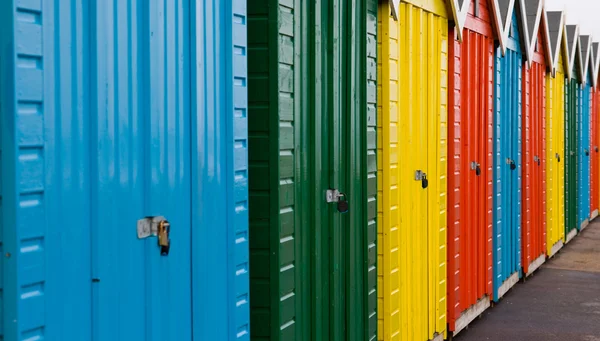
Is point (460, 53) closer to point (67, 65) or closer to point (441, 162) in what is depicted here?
point (441, 162)

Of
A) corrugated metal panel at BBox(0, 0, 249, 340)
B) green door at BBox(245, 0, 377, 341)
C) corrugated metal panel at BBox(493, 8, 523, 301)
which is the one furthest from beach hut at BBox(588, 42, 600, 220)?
corrugated metal panel at BBox(0, 0, 249, 340)

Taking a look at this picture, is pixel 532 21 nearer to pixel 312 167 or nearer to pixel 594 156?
pixel 312 167

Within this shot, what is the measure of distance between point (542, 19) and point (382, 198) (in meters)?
7.89

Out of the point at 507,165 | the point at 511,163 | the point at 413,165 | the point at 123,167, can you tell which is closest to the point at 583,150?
the point at 511,163

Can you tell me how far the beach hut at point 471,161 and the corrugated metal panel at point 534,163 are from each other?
7.69 feet

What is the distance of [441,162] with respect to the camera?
339 inches

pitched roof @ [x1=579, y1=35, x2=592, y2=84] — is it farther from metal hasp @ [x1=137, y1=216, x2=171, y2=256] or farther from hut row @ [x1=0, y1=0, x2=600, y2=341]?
metal hasp @ [x1=137, y1=216, x2=171, y2=256]

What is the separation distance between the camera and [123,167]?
365cm

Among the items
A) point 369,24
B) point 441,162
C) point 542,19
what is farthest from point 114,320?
point 542,19

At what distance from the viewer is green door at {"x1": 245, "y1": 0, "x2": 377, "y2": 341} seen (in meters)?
5.20

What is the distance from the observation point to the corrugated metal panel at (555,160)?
49.3 ft

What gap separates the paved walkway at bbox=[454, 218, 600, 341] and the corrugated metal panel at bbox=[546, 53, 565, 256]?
28.4 inches

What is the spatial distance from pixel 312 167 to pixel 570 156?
42.7 ft

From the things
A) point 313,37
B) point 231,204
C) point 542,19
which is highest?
point 542,19
